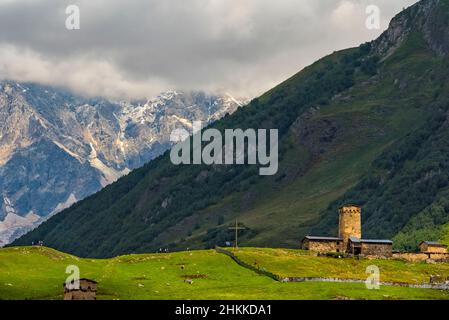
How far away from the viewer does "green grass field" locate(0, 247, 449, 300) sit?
460 ft

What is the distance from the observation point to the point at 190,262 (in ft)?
610

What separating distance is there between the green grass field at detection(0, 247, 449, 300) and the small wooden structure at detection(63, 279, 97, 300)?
3.24 metres

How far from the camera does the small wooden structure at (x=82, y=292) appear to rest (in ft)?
424

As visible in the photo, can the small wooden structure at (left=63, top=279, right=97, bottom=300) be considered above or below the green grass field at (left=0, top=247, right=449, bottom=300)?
below

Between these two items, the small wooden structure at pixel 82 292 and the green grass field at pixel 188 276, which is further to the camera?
the green grass field at pixel 188 276

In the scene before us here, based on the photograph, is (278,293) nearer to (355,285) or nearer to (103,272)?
(355,285)

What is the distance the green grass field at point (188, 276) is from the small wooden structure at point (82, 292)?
3.24 metres

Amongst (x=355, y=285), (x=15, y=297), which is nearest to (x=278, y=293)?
(x=355, y=285)

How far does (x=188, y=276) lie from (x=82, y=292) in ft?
126

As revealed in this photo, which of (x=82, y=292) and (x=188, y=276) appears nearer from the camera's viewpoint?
(x=82, y=292)

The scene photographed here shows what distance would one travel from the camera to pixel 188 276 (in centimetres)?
16562

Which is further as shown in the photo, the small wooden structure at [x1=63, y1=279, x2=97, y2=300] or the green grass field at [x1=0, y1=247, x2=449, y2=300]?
the green grass field at [x1=0, y1=247, x2=449, y2=300]

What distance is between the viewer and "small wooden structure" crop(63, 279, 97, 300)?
424 ft
